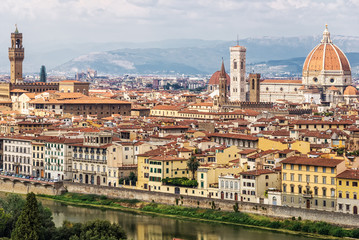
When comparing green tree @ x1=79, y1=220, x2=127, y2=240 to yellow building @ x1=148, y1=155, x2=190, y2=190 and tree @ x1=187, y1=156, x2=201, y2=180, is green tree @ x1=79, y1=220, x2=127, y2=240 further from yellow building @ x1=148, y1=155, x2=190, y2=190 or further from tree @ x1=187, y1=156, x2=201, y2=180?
tree @ x1=187, y1=156, x2=201, y2=180

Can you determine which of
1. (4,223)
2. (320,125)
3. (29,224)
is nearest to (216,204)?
(4,223)

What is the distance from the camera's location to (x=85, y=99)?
10350cm

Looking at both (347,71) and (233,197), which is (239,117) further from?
(347,71)

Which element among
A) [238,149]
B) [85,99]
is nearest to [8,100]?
[85,99]

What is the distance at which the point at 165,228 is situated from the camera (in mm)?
44125

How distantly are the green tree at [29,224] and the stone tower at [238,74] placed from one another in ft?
297

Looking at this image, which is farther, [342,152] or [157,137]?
[157,137]

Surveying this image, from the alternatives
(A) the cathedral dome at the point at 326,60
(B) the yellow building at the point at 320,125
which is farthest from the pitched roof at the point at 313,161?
(A) the cathedral dome at the point at 326,60

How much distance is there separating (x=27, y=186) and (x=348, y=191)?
21820 mm

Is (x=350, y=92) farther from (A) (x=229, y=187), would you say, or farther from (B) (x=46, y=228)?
(B) (x=46, y=228)

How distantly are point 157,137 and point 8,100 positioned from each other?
5197cm

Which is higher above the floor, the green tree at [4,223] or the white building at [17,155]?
the white building at [17,155]

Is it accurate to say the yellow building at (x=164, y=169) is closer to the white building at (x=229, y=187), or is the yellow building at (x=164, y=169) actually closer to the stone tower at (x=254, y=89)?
the white building at (x=229, y=187)

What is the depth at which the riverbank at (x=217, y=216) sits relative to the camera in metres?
41.2
